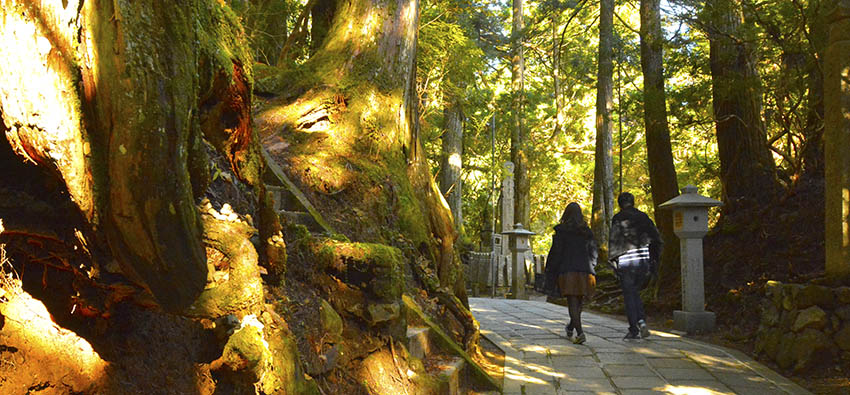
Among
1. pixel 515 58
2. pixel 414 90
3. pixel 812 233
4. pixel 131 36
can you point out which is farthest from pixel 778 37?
pixel 515 58

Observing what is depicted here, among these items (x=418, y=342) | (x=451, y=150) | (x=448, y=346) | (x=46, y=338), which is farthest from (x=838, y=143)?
(x=451, y=150)

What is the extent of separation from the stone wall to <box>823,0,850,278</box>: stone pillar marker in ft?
0.96

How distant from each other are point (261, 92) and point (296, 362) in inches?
199

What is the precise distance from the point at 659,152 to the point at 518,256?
6.26 meters

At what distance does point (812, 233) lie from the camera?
9.23 m

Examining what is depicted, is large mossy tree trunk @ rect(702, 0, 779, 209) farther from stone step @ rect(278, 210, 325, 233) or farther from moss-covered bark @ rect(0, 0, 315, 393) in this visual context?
moss-covered bark @ rect(0, 0, 315, 393)

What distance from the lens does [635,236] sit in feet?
25.9

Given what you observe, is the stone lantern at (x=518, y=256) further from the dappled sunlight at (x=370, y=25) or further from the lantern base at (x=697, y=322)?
the dappled sunlight at (x=370, y=25)

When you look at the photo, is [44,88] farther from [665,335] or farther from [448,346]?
[665,335]

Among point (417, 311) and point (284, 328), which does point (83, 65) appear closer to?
point (284, 328)

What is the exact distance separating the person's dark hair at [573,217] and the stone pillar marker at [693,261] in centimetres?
177

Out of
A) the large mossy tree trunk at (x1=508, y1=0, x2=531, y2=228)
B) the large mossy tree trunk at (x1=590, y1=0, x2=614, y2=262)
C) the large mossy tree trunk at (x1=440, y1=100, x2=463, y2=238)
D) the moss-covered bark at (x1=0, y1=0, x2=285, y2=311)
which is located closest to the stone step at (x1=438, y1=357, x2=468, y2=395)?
the moss-covered bark at (x1=0, y1=0, x2=285, y2=311)

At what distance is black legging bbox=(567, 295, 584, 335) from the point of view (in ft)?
25.0

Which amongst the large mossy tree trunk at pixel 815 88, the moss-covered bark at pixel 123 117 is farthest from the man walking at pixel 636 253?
the moss-covered bark at pixel 123 117
